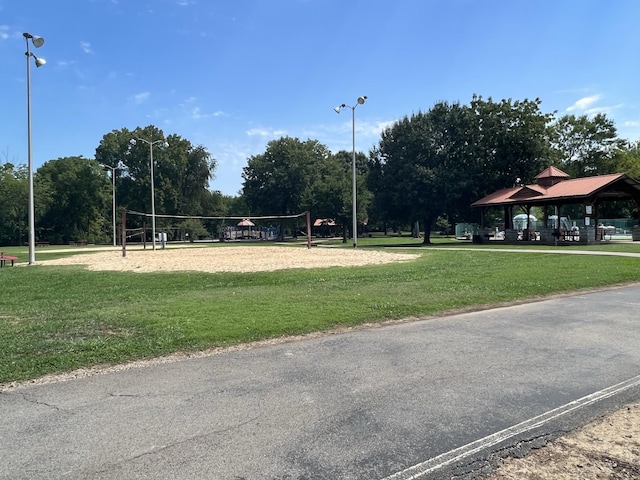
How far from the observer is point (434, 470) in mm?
3172

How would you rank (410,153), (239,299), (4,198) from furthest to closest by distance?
(4,198)
(410,153)
(239,299)

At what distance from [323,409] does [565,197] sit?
1343 inches

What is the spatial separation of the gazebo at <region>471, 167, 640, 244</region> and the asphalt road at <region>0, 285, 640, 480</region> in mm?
29390

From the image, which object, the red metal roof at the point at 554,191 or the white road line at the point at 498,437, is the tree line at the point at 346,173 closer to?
the red metal roof at the point at 554,191

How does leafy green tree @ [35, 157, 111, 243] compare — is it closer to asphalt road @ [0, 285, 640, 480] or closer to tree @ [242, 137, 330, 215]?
tree @ [242, 137, 330, 215]

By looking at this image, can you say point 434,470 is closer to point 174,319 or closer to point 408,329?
point 408,329

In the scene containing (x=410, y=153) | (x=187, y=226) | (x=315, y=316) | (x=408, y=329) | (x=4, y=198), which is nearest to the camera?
(x=408, y=329)

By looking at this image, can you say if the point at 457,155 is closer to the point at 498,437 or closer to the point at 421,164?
the point at 421,164

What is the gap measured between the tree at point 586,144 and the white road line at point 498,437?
57.2m

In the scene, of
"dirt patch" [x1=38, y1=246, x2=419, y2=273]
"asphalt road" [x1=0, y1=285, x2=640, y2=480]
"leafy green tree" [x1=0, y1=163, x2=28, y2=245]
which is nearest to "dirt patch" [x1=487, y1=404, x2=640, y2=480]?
"asphalt road" [x1=0, y1=285, x2=640, y2=480]

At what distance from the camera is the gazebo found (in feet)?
105

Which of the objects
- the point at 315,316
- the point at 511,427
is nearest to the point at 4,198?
the point at 315,316

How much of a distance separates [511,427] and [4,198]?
237 feet

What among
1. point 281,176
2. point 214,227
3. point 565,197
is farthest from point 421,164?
point 214,227
